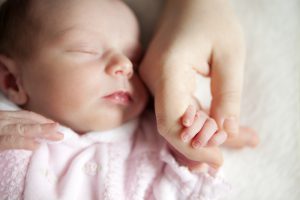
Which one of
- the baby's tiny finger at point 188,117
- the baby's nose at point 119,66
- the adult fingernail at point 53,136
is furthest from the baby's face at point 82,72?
the baby's tiny finger at point 188,117

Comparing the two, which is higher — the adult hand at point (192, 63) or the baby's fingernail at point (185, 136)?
the adult hand at point (192, 63)

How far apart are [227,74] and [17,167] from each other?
1.84 feet

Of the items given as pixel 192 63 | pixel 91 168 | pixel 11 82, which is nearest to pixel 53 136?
pixel 91 168

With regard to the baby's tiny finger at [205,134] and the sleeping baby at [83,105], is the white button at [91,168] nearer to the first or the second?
the sleeping baby at [83,105]

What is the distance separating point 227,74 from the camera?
1.00m

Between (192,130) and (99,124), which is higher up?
(192,130)

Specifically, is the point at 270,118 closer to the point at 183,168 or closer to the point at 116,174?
the point at 183,168

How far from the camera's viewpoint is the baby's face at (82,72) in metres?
1.01

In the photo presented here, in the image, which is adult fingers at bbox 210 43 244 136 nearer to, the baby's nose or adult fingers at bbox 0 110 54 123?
the baby's nose

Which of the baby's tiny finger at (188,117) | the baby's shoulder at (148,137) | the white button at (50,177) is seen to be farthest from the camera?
the baby's shoulder at (148,137)

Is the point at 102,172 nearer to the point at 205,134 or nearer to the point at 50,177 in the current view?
the point at 50,177

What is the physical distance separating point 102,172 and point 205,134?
0.97ft

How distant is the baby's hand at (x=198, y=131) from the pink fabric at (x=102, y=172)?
0.15 m

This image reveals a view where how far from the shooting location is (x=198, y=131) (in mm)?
889
